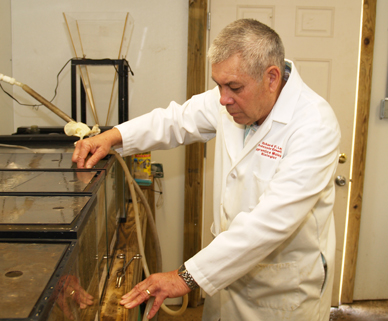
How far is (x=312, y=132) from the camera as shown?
0.95 meters

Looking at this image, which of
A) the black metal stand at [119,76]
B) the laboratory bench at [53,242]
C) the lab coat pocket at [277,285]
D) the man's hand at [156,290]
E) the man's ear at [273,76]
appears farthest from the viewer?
→ the black metal stand at [119,76]

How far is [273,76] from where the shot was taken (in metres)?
0.99

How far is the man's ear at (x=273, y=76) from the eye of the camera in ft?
3.18

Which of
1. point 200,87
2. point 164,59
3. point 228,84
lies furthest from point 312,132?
point 164,59

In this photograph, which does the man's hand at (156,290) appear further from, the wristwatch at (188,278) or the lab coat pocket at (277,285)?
the lab coat pocket at (277,285)

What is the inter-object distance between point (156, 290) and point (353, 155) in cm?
180

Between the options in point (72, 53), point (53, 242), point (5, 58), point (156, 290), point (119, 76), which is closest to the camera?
point (53, 242)

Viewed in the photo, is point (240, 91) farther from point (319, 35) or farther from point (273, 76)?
point (319, 35)

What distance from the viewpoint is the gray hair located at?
923 millimetres

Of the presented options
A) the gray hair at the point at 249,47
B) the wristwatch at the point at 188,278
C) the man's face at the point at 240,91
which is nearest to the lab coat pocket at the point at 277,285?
the wristwatch at the point at 188,278

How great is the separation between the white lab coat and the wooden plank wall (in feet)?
2.43

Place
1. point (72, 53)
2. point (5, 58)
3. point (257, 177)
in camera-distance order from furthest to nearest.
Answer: point (72, 53) → point (5, 58) → point (257, 177)

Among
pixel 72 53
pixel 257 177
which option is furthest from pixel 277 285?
pixel 72 53

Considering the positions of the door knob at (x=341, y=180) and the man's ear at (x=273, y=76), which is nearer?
the man's ear at (x=273, y=76)
